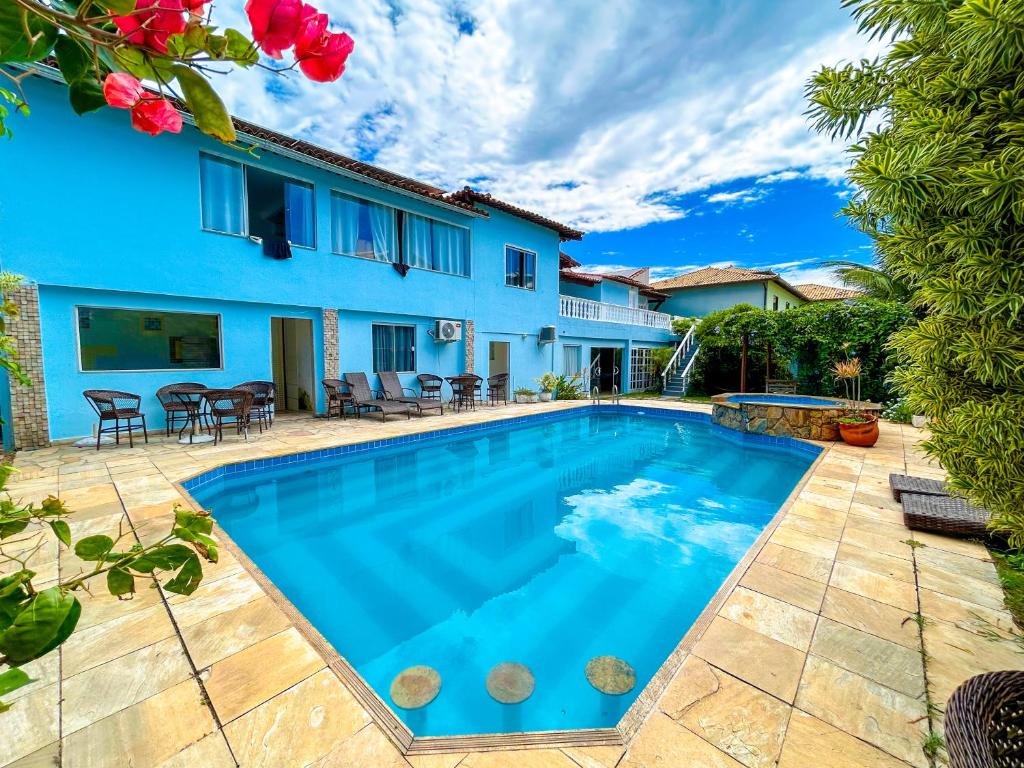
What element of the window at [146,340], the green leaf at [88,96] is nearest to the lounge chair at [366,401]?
the window at [146,340]

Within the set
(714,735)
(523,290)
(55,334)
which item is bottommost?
(714,735)

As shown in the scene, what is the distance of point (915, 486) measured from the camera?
532cm

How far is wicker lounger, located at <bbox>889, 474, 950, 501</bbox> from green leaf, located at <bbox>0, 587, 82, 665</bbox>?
22.4 ft

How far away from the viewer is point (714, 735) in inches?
85.5

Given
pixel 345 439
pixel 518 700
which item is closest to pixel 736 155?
pixel 345 439

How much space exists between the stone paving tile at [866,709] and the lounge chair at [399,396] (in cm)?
956

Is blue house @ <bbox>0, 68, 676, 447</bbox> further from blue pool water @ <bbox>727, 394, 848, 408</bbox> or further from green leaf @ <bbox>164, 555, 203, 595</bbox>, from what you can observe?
green leaf @ <bbox>164, 555, 203, 595</bbox>

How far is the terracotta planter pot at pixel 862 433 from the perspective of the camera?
8414mm

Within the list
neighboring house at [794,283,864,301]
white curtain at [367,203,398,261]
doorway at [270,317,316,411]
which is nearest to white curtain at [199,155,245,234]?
doorway at [270,317,316,411]

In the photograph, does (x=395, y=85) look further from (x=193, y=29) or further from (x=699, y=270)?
(x=699, y=270)

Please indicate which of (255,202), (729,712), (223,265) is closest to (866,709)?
(729,712)

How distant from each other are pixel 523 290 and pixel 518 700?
13523 millimetres

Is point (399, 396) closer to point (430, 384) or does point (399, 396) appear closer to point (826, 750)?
point (430, 384)

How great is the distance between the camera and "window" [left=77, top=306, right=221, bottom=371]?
8.05 m
